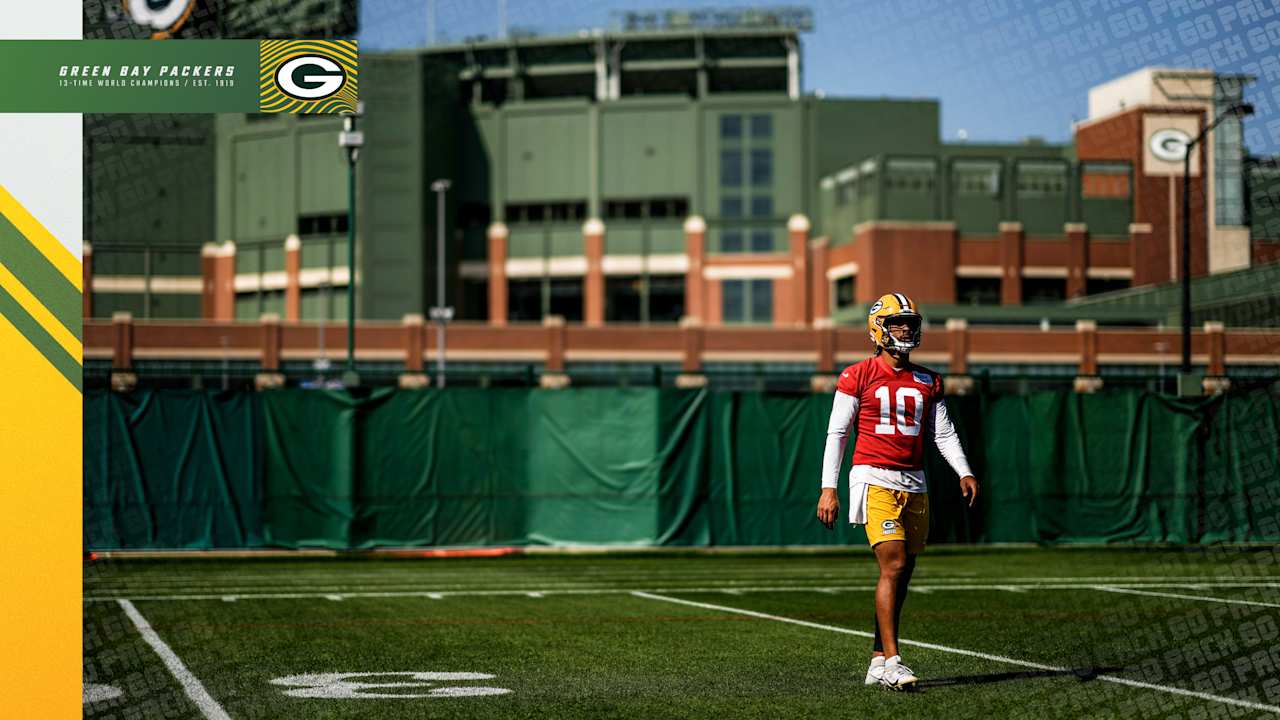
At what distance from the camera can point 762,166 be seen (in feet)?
297

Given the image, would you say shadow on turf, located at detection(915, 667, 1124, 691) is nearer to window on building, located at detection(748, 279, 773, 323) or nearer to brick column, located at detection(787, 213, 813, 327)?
brick column, located at detection(787, 213, 813, 327)

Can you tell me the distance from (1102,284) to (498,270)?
34250mm

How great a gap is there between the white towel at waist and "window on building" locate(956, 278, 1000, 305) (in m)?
73.8

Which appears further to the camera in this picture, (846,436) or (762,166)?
(762,166)

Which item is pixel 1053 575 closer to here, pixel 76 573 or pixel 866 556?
pixel 866 556

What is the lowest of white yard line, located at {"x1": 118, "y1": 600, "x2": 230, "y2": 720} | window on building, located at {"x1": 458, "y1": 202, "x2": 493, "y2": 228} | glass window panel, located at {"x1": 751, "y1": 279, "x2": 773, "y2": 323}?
white yard line, located at {"x1": 118, "y1": 600, "x2": 230, "y2": 720}

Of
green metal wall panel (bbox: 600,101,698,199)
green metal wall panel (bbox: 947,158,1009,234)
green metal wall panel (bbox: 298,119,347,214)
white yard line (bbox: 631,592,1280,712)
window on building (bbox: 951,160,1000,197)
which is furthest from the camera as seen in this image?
green metal wall panel (bbox: 600,101,698,199)

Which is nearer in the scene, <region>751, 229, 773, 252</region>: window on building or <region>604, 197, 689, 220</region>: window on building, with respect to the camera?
<region>751, 229, 773, 252</region>: window on building

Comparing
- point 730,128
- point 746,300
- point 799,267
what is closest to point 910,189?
point 799,267

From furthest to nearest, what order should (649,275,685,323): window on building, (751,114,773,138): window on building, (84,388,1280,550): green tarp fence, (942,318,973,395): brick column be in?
1. (751,114,773,138): window on building
2. (649,275,685,323): window on building
3. (942,318,973,395): brick column
4. (84,388,1280,550): green tarp fence

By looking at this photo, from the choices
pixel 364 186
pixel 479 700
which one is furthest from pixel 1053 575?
pixel 364 186

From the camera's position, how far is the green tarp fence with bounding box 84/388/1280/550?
21.9 m

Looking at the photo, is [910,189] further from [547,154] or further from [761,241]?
[547,154]

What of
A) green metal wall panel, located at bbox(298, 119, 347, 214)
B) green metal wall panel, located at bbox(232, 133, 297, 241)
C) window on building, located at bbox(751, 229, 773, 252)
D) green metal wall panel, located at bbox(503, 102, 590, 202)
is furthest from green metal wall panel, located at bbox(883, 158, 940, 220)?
green metal wall panel, located at bbox(232, 133, 297, 241)
